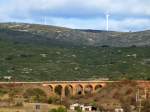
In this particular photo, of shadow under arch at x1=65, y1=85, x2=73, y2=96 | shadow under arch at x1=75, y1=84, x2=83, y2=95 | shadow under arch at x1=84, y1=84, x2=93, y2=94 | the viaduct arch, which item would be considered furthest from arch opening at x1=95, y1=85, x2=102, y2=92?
shadow under arch at x1=65, y1=85, x2=73, y2=96

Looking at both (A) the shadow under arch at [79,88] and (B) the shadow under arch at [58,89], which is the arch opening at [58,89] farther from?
(A) the shadow under arch at [79,88]

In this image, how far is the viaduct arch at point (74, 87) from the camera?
189250 millimetres

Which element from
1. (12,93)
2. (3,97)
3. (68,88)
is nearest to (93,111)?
(3,97)

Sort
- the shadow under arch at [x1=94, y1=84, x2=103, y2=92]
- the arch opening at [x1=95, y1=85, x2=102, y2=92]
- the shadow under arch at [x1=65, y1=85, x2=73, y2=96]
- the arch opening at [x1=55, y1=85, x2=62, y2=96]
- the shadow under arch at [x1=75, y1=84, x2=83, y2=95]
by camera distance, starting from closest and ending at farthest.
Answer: the arch opening at [x1=55, y1=85, x2=62, y2=96] < the arch opening at [x1=95, y1=85, x2=102, y2=92] < the shadow under arch at [x1=94, y1=84, x2=103, y2=92] < the shadow under arch at [x1=65, y1=85, x2=73, y2=96] < the shadow under arch at [x1=75, y1=84, x2=83, y2=95]

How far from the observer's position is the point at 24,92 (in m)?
171

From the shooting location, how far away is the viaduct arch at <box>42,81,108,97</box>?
18925 centimetres

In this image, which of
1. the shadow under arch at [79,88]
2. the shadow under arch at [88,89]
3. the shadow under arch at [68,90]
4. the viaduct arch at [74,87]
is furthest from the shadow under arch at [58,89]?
the shadow under arch at [88,89]

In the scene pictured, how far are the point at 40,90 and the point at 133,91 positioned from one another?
2316 centimetres

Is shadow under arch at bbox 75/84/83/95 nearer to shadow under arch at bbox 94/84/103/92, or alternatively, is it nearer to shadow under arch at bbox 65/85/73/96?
shadow under arch at bbox 65/85/73/96

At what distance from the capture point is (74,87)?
196375mm

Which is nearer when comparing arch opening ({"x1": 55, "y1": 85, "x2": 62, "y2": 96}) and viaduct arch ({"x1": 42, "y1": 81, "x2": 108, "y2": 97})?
arch opening ({"x1": 55, "y1": 85, "x2": 62, "y2": 96})

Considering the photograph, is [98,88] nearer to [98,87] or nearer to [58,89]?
[98,87]

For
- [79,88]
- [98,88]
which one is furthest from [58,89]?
[98,88]

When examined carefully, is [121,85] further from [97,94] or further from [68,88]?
[68,88]
